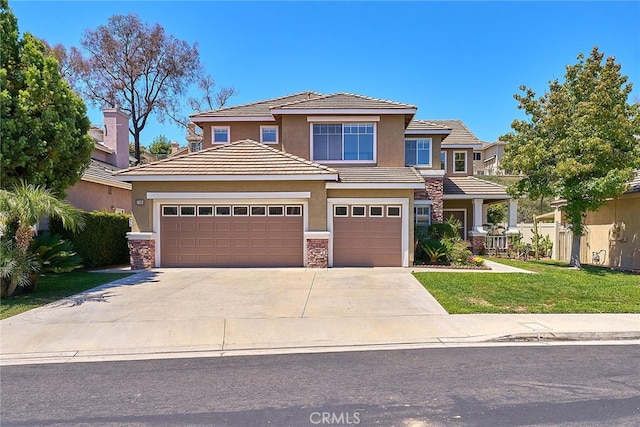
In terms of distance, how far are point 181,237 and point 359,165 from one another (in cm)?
782

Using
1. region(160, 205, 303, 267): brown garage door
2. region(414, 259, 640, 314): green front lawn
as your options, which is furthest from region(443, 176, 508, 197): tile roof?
region(160, 205, 303, 267): brown garage door

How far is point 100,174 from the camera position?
21031 millimetres

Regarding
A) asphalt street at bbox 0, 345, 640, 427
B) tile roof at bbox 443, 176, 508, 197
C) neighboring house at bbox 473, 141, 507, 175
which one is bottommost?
asphalt street at bbox 0, 345, 640, 427

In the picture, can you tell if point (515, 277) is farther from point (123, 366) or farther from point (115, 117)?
point (115, 117)

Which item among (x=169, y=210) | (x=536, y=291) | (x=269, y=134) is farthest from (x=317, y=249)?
(x=269, y=134)

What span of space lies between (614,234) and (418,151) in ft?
29.0

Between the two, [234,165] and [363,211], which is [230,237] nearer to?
[234,165]

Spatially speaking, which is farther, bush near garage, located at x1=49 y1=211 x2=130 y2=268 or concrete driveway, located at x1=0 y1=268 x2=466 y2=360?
bush near garage, located at x1=49 y1=211 x2=130 y2=268

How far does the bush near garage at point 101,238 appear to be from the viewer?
51.3ft

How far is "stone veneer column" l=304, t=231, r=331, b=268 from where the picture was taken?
15789 millimetres

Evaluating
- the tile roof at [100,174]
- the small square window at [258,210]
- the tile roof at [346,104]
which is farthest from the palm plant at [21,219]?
the tile roof at [346,104]

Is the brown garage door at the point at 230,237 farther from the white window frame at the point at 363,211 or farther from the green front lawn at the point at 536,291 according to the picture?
the green front lawn at the point at 536,291

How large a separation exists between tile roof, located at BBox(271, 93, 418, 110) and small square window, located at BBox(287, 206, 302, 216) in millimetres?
4647

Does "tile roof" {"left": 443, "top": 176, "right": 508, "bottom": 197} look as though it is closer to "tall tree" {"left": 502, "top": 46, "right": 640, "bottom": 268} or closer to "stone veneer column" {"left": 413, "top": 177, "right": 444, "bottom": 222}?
"stone veneer column" {"left": 413, "top": 177, "right": 444, "bottom": 222}
